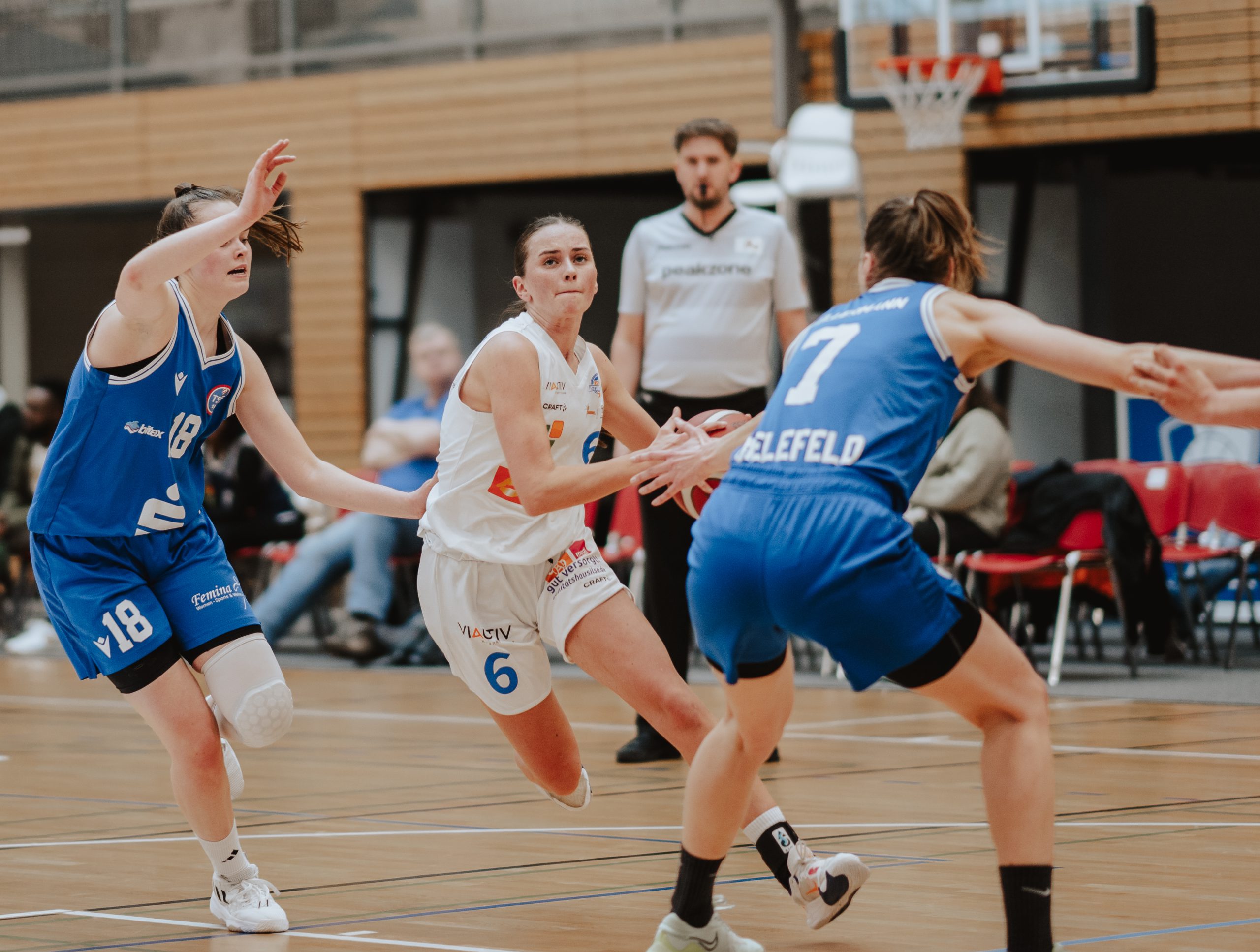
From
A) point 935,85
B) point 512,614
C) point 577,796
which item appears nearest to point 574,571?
point 512,614

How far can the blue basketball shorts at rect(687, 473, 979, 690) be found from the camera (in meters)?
3.20

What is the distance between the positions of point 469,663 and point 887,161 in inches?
370

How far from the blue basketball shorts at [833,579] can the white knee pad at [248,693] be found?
116 cm

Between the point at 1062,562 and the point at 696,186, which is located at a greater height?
the point at 696,186

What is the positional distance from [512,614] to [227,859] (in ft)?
2.86

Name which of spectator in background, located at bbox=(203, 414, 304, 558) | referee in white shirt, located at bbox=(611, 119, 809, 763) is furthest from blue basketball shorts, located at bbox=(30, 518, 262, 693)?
spectator in background, located at bbox=(203, 414, 304, 558)

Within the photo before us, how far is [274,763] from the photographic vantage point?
6.81m

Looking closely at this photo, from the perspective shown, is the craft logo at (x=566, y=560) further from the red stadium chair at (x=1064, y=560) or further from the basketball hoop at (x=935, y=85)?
the basketball hoop at (x=935, y=85)

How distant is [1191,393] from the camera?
313 cm

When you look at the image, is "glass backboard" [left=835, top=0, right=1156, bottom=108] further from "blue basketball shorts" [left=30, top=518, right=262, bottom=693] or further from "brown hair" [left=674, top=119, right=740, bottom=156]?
"blue basketball shorts" [left=30, top=518, right=262, bottom=693]

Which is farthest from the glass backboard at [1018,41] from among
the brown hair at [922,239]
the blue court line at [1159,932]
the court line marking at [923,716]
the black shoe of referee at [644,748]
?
the blue court line at [1159,932]

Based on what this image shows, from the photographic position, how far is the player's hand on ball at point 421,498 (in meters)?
4.40

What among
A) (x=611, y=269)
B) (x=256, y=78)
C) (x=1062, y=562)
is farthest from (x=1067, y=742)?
(x=256, y=78)

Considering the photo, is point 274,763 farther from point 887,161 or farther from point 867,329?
point 887,161
